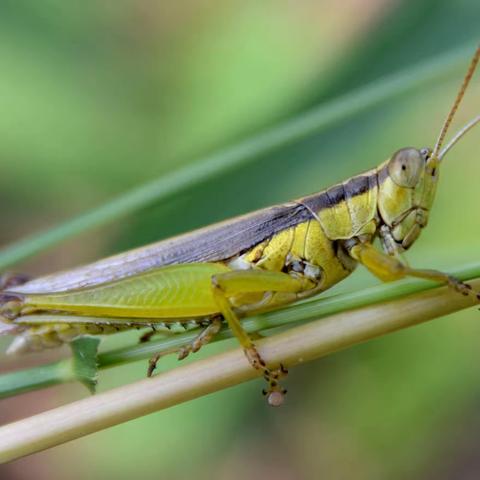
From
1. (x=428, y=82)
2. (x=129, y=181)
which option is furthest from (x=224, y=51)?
(x=428, y=82)

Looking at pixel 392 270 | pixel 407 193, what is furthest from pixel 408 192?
pixel 392 270

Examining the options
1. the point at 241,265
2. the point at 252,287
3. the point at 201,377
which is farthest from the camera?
the point at 241,265

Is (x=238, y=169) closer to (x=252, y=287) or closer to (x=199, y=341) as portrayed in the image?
(x=252, y=287)

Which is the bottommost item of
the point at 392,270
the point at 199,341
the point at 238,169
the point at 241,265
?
the point at 392,270

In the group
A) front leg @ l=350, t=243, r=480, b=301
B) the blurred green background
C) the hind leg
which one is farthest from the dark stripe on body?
the blurred green background

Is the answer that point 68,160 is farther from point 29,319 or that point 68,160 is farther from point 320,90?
point 29,319

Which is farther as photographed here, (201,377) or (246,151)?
(246,151)

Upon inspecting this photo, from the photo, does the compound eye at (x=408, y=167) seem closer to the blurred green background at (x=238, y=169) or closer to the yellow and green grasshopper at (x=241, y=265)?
the yellow and green grasshopper at (x=241, y=265)
